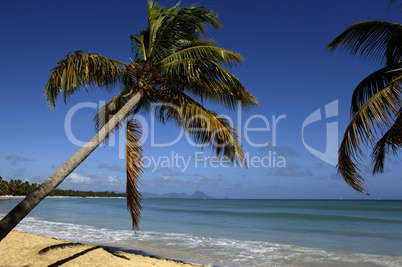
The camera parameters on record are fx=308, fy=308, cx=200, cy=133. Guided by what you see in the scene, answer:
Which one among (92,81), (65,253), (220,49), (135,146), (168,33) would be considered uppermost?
(168,33)

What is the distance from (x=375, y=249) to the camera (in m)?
12.6

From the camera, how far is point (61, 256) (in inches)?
316

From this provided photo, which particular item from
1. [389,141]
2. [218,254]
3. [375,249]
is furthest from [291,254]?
[389,141]

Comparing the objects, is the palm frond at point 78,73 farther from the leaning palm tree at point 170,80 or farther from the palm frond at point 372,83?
the palm frond at point 372,83

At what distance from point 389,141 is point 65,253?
26.8ft

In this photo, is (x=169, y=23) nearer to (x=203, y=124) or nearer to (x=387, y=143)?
(x=203, y=124)

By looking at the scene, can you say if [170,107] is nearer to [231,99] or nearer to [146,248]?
[231,99]

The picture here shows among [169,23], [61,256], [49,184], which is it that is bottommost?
[61,256]

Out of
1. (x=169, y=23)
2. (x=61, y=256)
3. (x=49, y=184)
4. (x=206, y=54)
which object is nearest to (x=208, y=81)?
(x=206, y=54)

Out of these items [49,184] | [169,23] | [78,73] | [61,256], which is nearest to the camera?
[49,184]

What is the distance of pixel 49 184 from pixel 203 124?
2.97 m

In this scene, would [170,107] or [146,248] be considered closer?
[170,107]

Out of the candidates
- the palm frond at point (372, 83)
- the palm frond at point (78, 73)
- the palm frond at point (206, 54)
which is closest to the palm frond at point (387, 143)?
the palm frond at point (372, 83)

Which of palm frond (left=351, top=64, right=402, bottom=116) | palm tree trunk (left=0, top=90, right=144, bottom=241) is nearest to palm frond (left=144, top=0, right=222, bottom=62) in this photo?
palm tree trunk (left=0, top=90, right=144, bottom=241)
